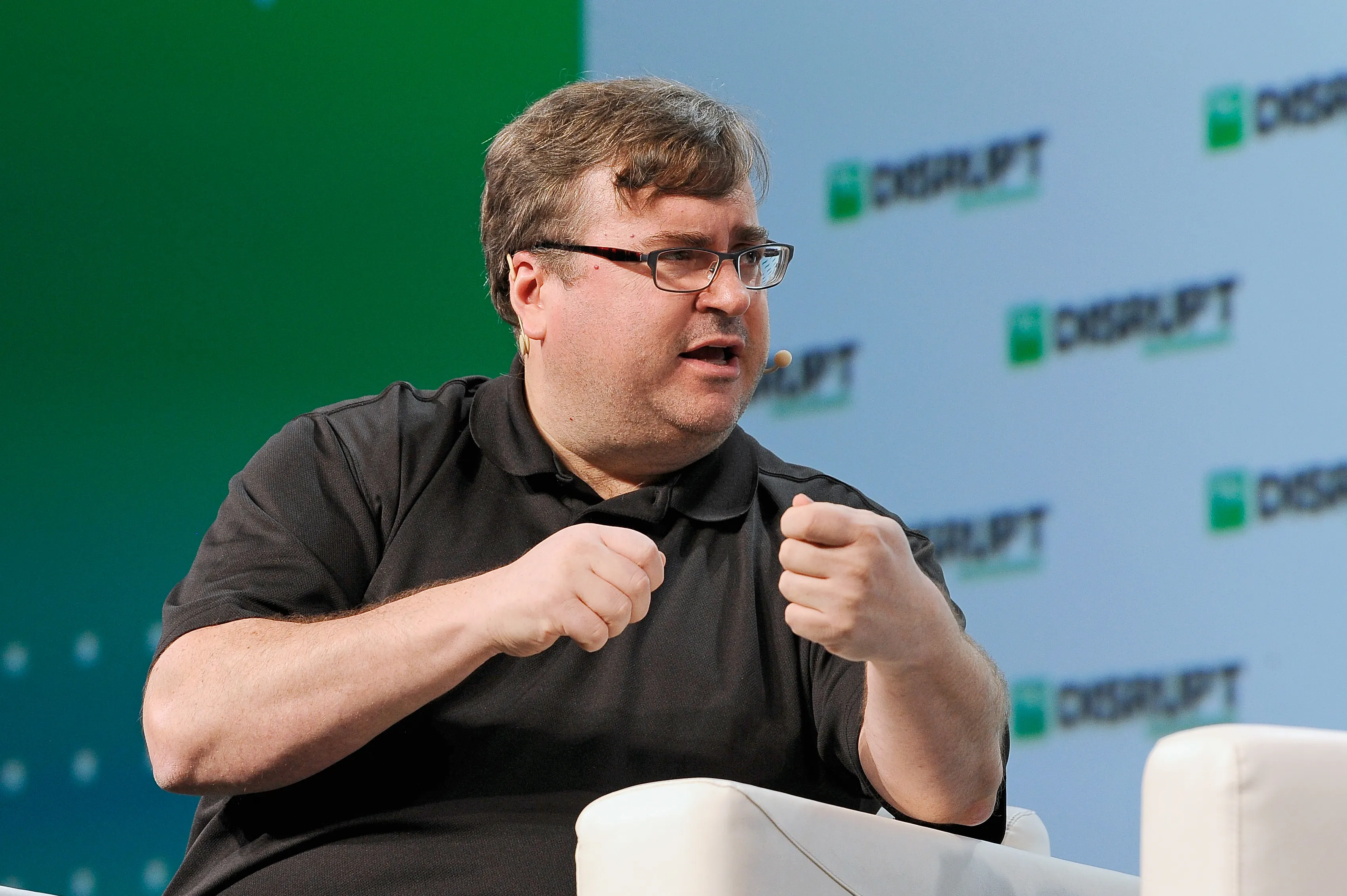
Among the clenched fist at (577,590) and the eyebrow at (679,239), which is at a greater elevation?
the eyebrow at (679,239)

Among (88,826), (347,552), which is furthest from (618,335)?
(88,826)

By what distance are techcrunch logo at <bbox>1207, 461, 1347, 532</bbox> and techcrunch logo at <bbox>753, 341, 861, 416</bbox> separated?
2.57 ft

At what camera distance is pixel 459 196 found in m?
3.13

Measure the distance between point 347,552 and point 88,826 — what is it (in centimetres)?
166

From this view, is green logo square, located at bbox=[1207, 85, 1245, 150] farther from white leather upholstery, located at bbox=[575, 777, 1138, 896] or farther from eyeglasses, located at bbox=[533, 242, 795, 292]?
white leather upholstery, located at bbox=[575, 777, 1138, 896]

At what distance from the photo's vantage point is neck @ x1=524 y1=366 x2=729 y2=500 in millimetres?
1517

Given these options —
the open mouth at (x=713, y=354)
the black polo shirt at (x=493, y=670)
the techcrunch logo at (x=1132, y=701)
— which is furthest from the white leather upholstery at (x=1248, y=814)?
the techcrunch logo at (x=1132, y=701)

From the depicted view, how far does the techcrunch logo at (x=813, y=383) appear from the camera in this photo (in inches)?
119

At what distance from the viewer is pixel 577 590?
1112 millimetres

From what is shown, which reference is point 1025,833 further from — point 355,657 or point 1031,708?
point 1031,708

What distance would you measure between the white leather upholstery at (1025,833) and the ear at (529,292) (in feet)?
2.64

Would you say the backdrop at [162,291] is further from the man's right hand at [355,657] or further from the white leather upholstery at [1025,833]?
the white leather upholstery at [1025,833]

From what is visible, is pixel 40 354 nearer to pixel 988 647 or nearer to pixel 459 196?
pixel 459 196

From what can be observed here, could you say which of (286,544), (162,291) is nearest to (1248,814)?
(286,544)
